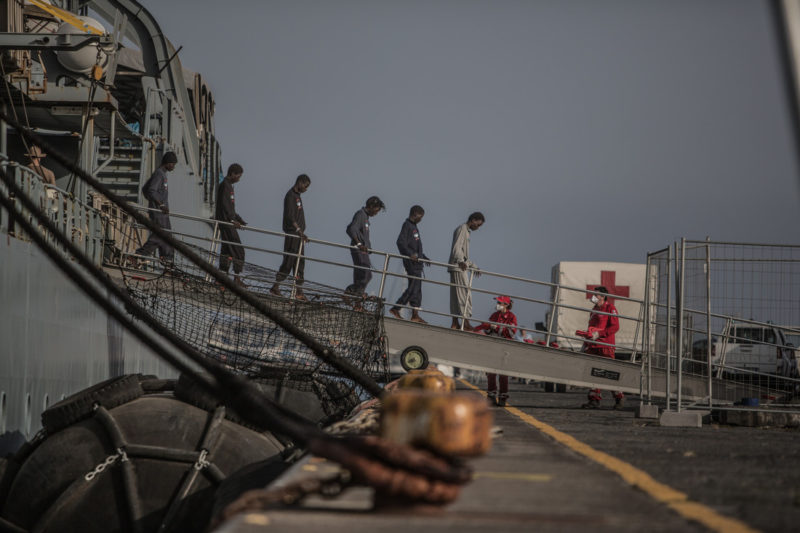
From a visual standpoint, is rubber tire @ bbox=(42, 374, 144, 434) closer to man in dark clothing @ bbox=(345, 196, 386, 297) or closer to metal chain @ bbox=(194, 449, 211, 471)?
metal chain @ bbox=(194, 449, 211, 471)

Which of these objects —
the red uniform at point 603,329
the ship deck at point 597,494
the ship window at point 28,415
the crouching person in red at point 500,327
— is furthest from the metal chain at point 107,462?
the red uniform at point 603,329

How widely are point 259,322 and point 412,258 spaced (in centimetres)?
360

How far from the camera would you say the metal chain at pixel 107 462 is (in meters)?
7.58

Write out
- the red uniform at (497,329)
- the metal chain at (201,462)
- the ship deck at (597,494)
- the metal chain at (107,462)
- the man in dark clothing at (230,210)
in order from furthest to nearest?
the man in dark clothing at (230,210) < the red uniform at (497,329) < the metal chain at (201,462) < the metal chain at (107,462) < the ship deck at (597,494)

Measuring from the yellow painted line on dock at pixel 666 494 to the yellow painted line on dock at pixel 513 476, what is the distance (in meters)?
0.41

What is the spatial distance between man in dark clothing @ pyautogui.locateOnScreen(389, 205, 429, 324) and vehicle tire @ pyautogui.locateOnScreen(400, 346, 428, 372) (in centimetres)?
80

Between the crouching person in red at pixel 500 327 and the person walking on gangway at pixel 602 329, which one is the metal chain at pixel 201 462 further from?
the person walking on gangway at pixel 602 329

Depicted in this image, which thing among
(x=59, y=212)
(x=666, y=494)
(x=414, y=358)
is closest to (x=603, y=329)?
(x=414, y=358)

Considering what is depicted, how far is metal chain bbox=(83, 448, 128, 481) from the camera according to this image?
7.58m

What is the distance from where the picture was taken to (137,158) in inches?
794

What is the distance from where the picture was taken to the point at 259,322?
37.7 feet

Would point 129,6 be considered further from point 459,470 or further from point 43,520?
point 459,470

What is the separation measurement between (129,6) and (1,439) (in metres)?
15.0

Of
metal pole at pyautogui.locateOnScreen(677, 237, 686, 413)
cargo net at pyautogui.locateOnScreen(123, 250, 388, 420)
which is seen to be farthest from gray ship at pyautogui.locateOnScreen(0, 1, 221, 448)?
metal pole at pyautogui.locateOnScreen(677, 237, 686, 413)
